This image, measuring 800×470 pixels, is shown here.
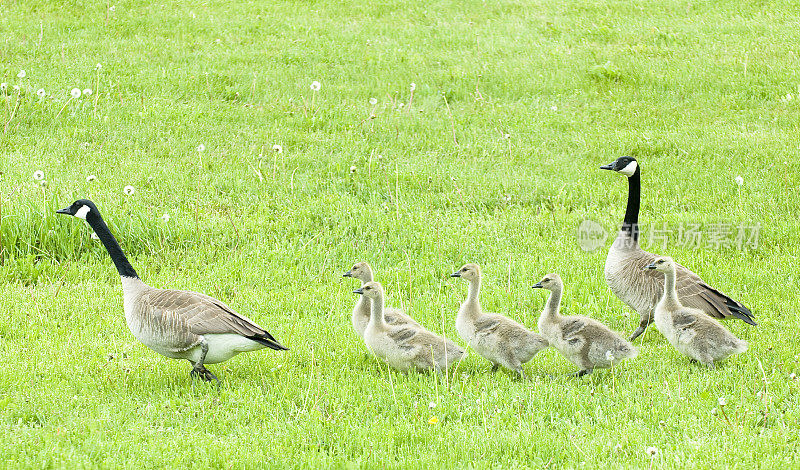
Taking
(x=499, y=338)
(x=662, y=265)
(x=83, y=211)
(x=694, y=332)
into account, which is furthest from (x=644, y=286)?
(x=83, y=211)

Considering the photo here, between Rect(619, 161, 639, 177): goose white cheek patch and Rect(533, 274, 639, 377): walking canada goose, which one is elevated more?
Rect(619, 161, 639, 177): goose white cheek patch

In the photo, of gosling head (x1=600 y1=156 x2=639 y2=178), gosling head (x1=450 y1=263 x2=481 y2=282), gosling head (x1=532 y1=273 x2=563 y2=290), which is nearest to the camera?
gosling head (x1=532 y1=273 x2=563 y2=290)

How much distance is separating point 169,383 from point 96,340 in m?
1.45

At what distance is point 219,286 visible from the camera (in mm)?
9805

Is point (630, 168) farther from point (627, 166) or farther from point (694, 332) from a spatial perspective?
point (694, 332)

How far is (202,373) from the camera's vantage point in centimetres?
729

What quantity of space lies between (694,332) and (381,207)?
5.60 m

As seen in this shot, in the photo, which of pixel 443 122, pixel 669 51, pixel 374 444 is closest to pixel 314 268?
pixel 374 444

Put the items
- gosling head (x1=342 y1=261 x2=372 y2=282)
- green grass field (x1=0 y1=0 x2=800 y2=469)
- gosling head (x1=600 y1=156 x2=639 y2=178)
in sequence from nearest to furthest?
1. green grass field (x1=0 y1=0 x2=800 y2=469)
2. gosling head (x1=342 y1=261 x2=372 y2=282)
3. gosling head (x1=600 y1=156 x2=639 y2=178)

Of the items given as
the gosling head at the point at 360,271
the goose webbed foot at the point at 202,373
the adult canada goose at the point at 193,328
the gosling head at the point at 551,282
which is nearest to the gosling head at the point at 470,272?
the gosling head at the point at 551,282

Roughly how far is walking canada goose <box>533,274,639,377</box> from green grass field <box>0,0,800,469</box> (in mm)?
255

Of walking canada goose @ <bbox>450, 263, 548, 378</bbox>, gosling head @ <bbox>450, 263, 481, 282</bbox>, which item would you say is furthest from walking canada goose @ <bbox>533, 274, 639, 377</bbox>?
gosling head @ <bbox>450, 263, 481, 282</bbox>

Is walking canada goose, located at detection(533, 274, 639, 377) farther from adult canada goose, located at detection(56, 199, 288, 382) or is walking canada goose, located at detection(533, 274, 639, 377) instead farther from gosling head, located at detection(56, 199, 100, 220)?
gosling head, located at detection(56, 199, 100, 220)

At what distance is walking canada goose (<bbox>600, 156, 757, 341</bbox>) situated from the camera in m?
7.90
